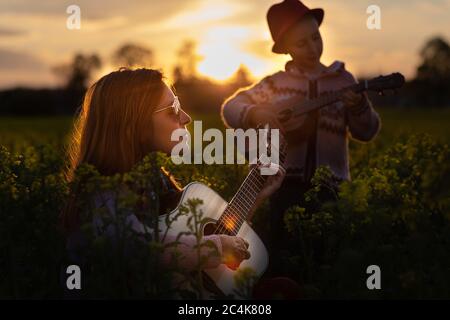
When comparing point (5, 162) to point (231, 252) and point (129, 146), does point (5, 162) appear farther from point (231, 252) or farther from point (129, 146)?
point (231, 252)

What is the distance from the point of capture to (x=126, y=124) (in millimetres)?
3879

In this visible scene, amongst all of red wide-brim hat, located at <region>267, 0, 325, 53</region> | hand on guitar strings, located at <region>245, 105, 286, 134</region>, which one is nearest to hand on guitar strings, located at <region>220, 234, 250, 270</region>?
hand on guitar strings, located at <region>245, 105, 286, 134</region>

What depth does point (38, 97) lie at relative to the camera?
3585 inches

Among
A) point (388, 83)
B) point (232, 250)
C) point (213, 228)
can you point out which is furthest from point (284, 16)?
point (232, 250)

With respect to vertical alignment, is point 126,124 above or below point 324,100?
below

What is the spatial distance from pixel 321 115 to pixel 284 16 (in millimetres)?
872

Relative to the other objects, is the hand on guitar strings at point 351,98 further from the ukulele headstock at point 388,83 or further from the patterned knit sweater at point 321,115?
the ukulele headstock at point 388,83

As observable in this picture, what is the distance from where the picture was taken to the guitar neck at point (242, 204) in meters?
4.19

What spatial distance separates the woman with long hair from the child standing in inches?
71.1

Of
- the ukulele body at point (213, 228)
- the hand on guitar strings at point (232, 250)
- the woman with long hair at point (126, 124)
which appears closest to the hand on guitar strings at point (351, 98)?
the ukulele body at point (213, 228)

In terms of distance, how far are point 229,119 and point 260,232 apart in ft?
3.39

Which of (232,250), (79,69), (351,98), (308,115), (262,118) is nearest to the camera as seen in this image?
(232,250)

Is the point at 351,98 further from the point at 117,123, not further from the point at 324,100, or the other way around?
the point at 117,123

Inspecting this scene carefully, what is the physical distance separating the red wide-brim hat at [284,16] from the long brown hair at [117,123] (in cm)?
208
